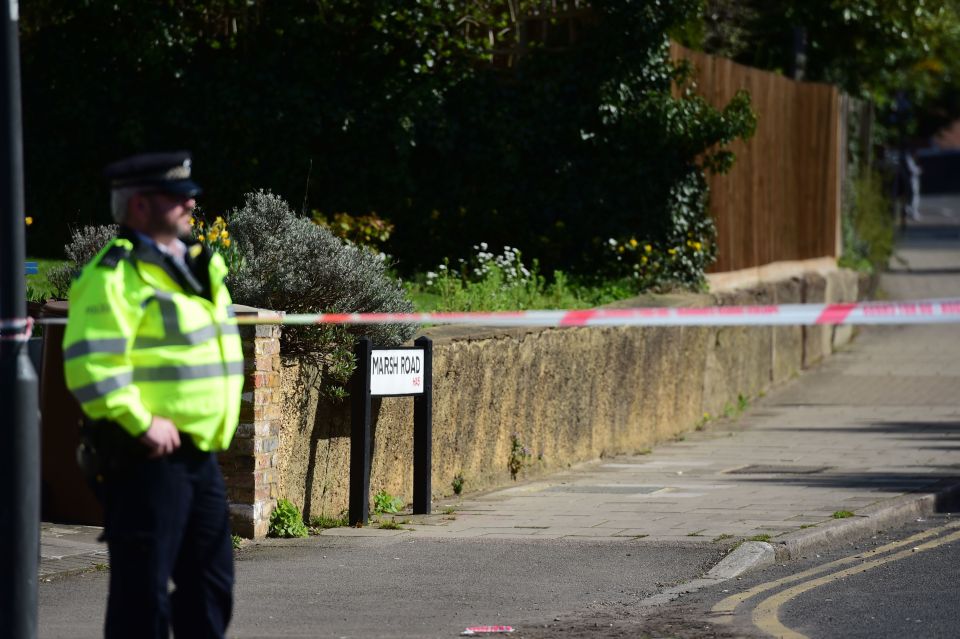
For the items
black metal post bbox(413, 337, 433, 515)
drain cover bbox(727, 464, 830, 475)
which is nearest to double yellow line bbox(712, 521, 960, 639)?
drain cover bbox(727, 464, 830, 475)

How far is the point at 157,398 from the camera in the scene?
5043 mm

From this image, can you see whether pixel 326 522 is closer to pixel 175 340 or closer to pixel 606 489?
pixel 606 489

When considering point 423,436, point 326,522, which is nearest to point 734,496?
point 423,436

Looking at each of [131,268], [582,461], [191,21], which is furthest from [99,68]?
[131,268]

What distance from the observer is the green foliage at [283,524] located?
9391mm

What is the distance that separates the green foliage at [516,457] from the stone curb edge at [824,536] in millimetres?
2804

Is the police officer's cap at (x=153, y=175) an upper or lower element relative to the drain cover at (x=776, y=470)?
upper

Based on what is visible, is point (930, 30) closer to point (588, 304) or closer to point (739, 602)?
point (588, 304)

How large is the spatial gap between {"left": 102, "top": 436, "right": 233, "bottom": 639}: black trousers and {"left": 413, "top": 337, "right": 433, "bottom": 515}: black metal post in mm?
5029

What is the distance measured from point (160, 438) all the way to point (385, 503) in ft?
18.2

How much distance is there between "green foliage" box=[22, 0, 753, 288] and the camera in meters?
16.9

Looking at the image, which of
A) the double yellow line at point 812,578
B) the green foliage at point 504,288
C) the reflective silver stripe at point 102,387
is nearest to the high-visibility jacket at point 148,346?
the reflective silver stripe at point 102,387

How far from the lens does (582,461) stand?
44.8ft

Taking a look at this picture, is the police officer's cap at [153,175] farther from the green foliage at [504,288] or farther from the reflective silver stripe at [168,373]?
the green foliage at [504,288]
